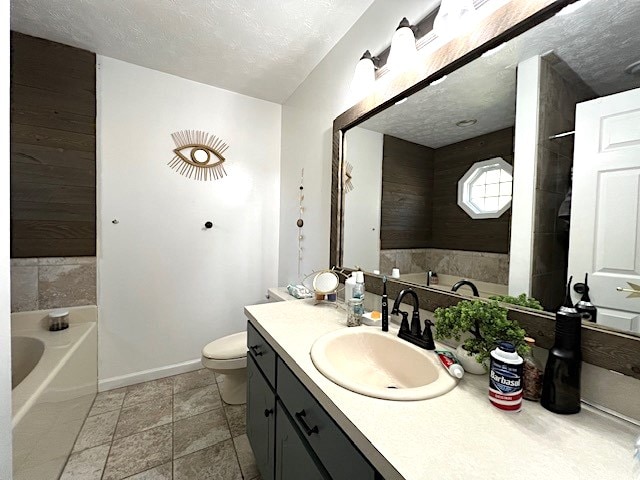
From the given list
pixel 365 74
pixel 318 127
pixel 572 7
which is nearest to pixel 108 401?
pixel 318 127

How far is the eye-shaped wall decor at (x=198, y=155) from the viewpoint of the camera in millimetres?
2113

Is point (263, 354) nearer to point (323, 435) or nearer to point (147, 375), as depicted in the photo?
point (323, 435)

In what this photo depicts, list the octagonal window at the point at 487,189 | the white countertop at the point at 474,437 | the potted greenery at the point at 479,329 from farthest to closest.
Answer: the octagonal window at the point at 487,189
the potted greenery at the point at 479,329
the white countertop at the point at 474,437

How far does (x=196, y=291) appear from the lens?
7.32 feet

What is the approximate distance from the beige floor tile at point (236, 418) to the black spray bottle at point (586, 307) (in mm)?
1759

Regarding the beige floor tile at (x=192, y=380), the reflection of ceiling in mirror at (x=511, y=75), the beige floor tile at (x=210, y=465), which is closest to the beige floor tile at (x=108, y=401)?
the beige floor tile at (x=192, y=380)

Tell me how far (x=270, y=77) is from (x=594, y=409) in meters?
2.49

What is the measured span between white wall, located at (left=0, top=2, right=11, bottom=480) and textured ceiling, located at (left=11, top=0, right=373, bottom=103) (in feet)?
3.77

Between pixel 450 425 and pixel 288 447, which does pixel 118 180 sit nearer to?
pixel 288 447

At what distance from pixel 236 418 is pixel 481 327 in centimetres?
165

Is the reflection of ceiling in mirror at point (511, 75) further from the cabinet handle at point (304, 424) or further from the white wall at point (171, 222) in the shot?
the white wall at point (171, 222)

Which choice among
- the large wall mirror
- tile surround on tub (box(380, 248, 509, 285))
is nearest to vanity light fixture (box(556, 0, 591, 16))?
the large wall mirror

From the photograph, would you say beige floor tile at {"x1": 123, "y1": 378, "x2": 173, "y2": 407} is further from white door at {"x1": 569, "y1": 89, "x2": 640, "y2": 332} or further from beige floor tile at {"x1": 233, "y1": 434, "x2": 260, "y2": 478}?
white door at {"x1": 569, "y1": 89, "x2": 640, "y2": 332}

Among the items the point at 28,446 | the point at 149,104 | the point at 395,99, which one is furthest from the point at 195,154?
the point at 28,446
